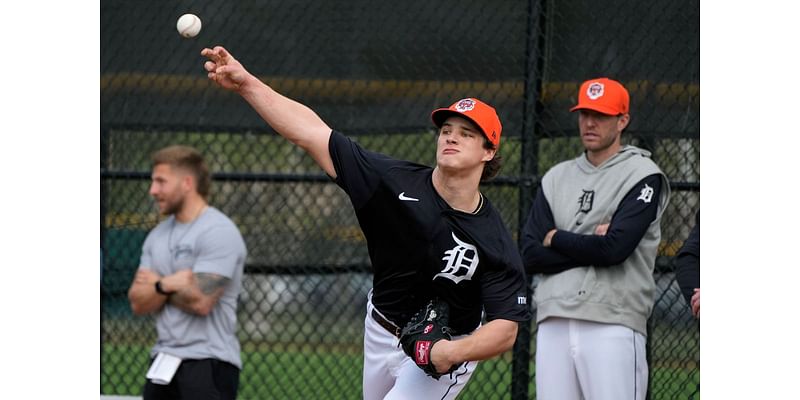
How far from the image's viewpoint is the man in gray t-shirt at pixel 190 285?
189 inches

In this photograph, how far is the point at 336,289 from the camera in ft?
20.3

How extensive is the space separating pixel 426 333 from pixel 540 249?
1098mm

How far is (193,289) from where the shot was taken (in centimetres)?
480

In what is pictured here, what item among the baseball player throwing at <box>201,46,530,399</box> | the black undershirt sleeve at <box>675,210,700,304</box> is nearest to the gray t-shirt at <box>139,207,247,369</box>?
the baseball player throwing at <box>201,46,530,399</box>

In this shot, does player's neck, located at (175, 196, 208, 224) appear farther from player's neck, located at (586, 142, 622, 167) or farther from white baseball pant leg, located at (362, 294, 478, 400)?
player's neck, located at (586, 142, 622, 167)

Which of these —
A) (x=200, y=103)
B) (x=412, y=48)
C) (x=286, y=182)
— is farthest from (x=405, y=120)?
(x=200, y=103)

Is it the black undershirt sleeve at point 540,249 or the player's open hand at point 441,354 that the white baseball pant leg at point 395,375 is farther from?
the black undershirt sleeve at point 540,249

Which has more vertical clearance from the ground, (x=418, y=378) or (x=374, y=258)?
(x=374, y=258)

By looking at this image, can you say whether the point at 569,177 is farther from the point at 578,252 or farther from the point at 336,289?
the point at 336,289

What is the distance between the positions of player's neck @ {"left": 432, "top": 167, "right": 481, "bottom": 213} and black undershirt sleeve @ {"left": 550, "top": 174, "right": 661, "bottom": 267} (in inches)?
29.5

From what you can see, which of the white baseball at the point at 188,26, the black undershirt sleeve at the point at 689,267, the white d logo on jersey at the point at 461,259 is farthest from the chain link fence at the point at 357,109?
the white baseball at the point at 188,26

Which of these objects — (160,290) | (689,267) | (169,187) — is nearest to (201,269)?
(160,290)

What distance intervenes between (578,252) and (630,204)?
31 cm

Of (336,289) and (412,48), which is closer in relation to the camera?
(412,48)
